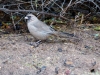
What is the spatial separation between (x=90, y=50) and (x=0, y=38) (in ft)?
6.68

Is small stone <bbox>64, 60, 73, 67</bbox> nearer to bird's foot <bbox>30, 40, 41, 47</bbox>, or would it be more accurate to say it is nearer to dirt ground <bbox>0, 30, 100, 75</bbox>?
dirt ground <bbox>0, 30, 100, 75</bbox>

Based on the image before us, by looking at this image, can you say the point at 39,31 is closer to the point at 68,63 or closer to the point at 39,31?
the point at 39,31

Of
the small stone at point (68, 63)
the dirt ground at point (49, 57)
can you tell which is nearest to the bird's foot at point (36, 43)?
the dirt ground at point (49, 57)

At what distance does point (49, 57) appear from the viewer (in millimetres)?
5930

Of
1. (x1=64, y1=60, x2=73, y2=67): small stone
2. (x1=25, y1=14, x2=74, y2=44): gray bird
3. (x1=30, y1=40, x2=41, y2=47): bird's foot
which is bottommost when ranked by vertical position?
A: (x1=64, y1=60, x2=73, y2=67): small stone

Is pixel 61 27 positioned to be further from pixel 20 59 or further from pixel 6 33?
pixel 20 59

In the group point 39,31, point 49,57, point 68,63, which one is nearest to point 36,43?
point 39,31

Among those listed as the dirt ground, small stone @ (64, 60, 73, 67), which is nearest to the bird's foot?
the dirt ground

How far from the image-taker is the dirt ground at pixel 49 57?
5.53 metres

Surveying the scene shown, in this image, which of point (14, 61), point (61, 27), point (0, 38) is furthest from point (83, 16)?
point (14, 61)

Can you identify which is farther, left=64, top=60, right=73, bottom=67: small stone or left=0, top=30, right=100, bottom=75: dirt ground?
left=64, top=60, right=73, bottom=67: small stone

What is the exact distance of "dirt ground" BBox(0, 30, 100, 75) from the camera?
553 cm

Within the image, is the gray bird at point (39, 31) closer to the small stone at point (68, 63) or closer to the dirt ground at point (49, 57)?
the dirt ground at point (49, 57)

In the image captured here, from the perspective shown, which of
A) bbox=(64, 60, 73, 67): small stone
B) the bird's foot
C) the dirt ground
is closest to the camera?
the dirt ground
